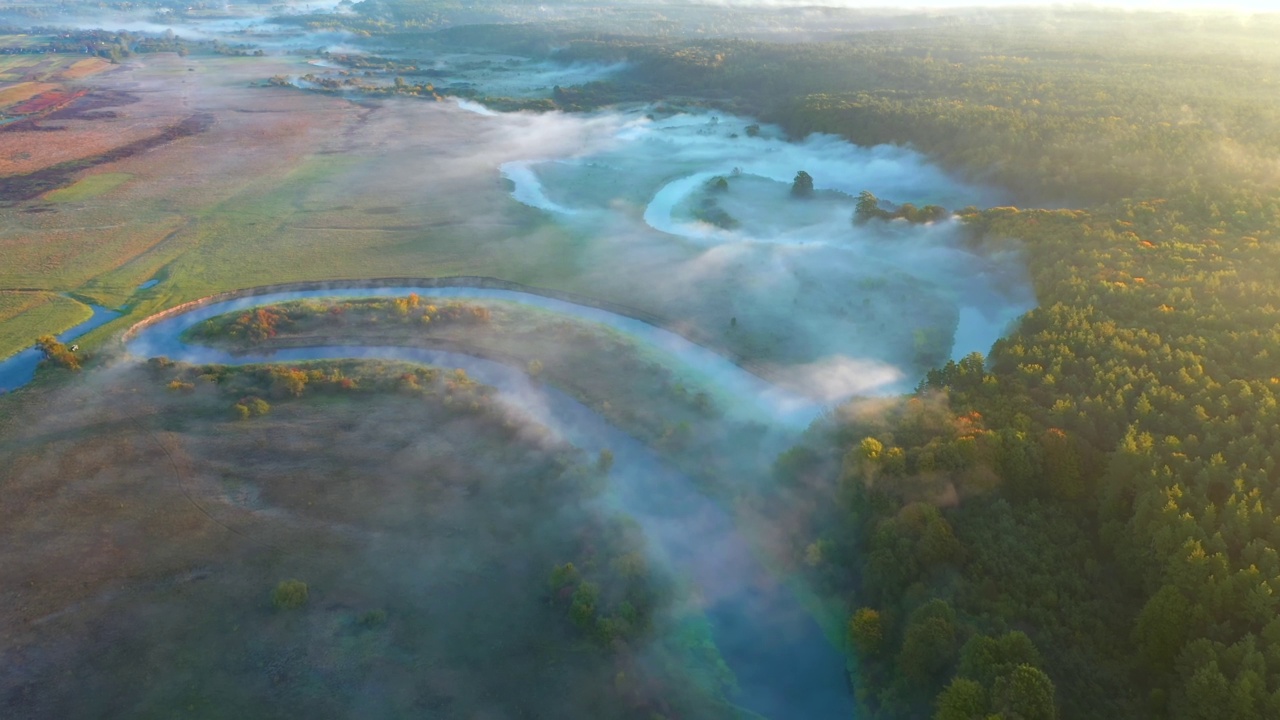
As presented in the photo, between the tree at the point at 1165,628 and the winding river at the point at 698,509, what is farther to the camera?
the winding river at the point at 698,509

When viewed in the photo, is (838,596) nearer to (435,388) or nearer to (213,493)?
(435,388)

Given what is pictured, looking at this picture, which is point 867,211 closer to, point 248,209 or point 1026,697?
point 1026,697

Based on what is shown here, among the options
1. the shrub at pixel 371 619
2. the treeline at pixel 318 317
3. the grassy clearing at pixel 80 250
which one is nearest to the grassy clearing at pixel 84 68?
the grassy clearing at pixel 80 250

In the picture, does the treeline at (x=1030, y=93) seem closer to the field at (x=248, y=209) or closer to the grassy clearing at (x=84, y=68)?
the field at (x=248, y=209)

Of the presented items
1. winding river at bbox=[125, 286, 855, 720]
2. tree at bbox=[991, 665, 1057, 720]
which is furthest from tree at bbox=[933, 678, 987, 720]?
winding river at bbox=[125, 286, 855, 720]

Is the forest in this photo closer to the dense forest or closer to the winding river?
the dense forest

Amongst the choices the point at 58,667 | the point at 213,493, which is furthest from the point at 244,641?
the point at 213,493

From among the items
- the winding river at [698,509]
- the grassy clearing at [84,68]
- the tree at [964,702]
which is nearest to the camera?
the tree at [964,702]
